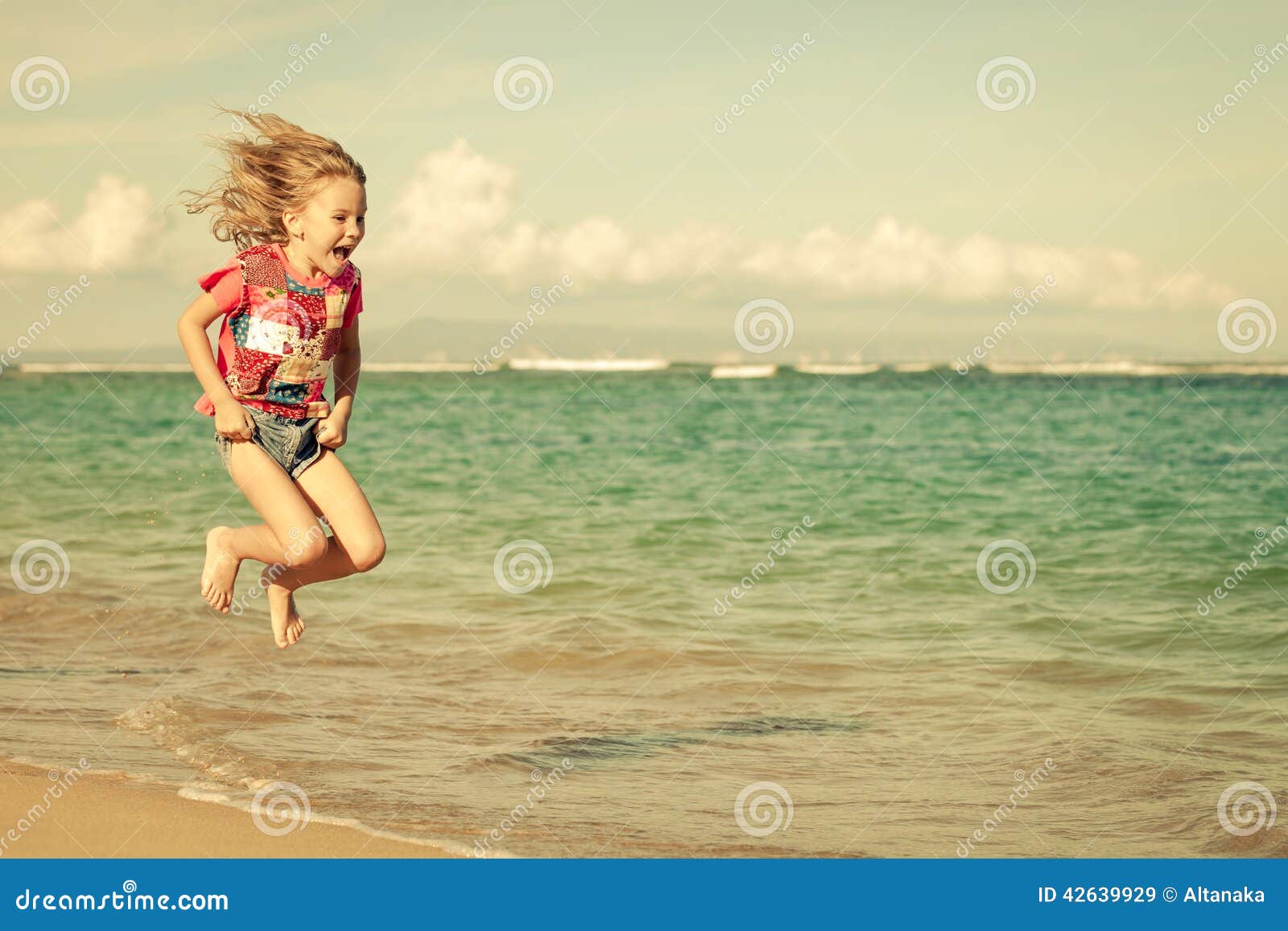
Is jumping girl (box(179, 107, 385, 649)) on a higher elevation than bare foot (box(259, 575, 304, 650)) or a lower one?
higher

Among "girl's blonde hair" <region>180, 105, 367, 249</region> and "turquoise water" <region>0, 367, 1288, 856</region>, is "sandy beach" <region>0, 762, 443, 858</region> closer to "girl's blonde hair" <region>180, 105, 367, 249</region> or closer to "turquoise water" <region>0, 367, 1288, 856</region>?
"turquoise water" <region>0, 367, 1288, 856</region>

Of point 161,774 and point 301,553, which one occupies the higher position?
point 301,553

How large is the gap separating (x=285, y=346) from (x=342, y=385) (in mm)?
374

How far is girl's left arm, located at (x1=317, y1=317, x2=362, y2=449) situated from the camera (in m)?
4.75

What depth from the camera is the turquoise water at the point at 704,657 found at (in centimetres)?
580

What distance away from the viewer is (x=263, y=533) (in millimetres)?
4789

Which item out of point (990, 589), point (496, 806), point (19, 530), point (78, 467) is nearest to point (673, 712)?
point (496, 806)

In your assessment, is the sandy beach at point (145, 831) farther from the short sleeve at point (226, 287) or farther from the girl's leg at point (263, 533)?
the short sleeve at point (226, 287)

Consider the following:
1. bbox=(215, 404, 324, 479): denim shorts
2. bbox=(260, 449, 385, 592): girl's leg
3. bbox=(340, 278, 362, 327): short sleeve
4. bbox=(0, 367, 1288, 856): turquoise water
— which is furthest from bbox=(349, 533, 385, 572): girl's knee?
bbox=(0, 367, 1288, 856): turquoise water

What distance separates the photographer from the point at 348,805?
18.0ft

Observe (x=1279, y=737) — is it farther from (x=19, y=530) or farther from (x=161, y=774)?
(x=19, y=530)

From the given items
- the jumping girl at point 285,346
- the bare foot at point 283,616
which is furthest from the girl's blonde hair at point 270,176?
the bare foot at point 283,616

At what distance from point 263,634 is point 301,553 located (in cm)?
477

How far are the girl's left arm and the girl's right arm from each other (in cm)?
35
